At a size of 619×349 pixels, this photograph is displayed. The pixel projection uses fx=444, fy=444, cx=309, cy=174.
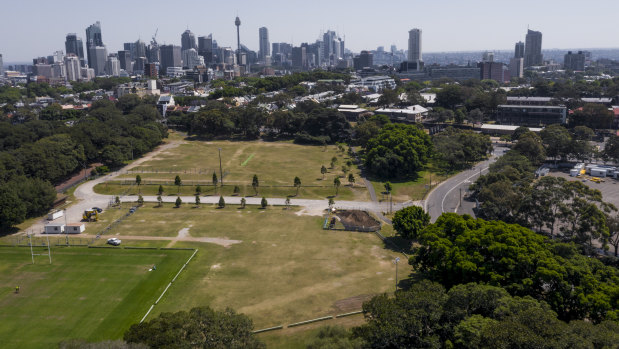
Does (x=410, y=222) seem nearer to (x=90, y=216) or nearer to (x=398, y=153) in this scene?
(x=398, y=153)

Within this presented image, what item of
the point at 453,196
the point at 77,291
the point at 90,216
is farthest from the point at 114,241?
the point at 453,196

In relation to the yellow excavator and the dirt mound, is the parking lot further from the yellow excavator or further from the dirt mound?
the yellow excavator

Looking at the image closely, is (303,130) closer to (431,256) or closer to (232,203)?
(232,203)

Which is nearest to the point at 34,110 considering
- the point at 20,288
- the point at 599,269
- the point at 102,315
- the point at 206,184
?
the point at 206,184

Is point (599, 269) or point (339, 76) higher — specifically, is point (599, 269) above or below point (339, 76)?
below

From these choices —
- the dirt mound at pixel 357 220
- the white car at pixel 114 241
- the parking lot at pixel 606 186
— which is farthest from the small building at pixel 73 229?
the parking lot at pixel 606 186

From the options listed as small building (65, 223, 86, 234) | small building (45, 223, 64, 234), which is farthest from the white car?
small building (45, 223, 64, 234)

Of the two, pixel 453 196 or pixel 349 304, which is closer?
pixel 349 304
